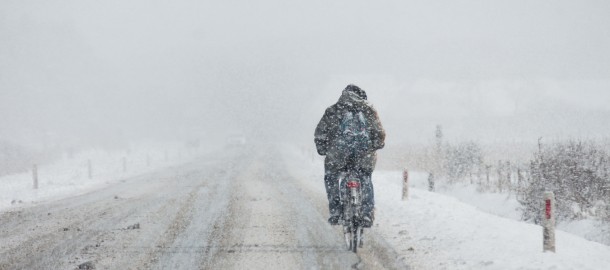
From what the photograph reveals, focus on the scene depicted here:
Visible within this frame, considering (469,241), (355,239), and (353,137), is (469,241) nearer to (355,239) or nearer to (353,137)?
(355,239)

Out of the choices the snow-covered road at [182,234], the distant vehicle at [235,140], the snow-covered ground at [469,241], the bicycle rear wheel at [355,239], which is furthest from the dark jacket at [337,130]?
the distant vehicle at [235,140]

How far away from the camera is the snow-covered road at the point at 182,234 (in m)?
6.37

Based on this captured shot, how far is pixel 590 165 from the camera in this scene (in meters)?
12.1

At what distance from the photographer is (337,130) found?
7.07 metres

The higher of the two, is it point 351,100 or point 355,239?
point 351,100

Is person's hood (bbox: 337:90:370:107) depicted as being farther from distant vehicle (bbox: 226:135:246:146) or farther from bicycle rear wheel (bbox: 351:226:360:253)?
distant vehicle (bbox: 226:135:246:146)

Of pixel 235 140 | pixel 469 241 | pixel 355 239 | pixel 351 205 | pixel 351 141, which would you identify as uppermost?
pixel 351 141

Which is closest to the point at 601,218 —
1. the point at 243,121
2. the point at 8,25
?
the point at 8,25

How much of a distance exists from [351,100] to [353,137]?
1.79 ft

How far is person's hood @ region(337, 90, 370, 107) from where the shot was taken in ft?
23.0

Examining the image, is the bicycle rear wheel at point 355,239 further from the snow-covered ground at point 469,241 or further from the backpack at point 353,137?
the backpack at point 353,137

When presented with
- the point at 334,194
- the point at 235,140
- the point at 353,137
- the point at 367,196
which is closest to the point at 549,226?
the point at 367,196

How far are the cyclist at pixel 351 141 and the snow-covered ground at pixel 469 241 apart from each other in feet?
3.63

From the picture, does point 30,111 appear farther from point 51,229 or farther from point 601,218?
point 601,218
